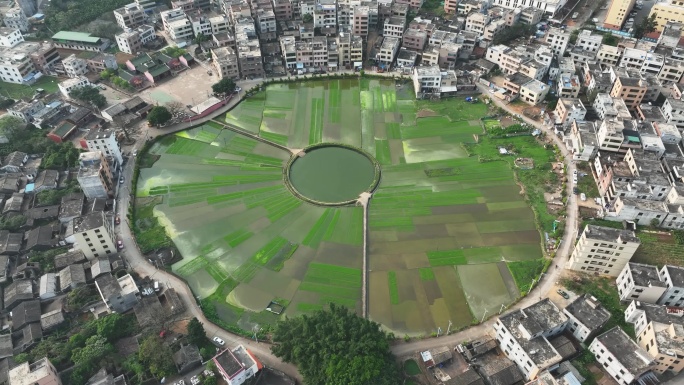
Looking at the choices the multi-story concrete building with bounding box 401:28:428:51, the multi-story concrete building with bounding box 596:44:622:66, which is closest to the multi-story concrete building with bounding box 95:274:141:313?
the multi-story concrete building with bounding box 401:28:428:51

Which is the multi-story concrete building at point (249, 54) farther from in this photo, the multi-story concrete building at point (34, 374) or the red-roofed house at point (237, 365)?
the multi-story concrete building at point (34, 374)

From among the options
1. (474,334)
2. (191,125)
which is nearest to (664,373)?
(474,334)

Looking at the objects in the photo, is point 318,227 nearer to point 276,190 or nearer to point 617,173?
point 276,190

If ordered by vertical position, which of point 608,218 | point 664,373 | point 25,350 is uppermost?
point 608,218

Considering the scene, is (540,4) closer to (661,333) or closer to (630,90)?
(630,90)

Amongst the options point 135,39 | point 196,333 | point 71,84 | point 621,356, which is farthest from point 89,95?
point 621,356

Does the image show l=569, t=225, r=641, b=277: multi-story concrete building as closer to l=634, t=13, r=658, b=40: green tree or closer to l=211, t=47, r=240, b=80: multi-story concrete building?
l=634, t=13, r=658, b=40: green tree
